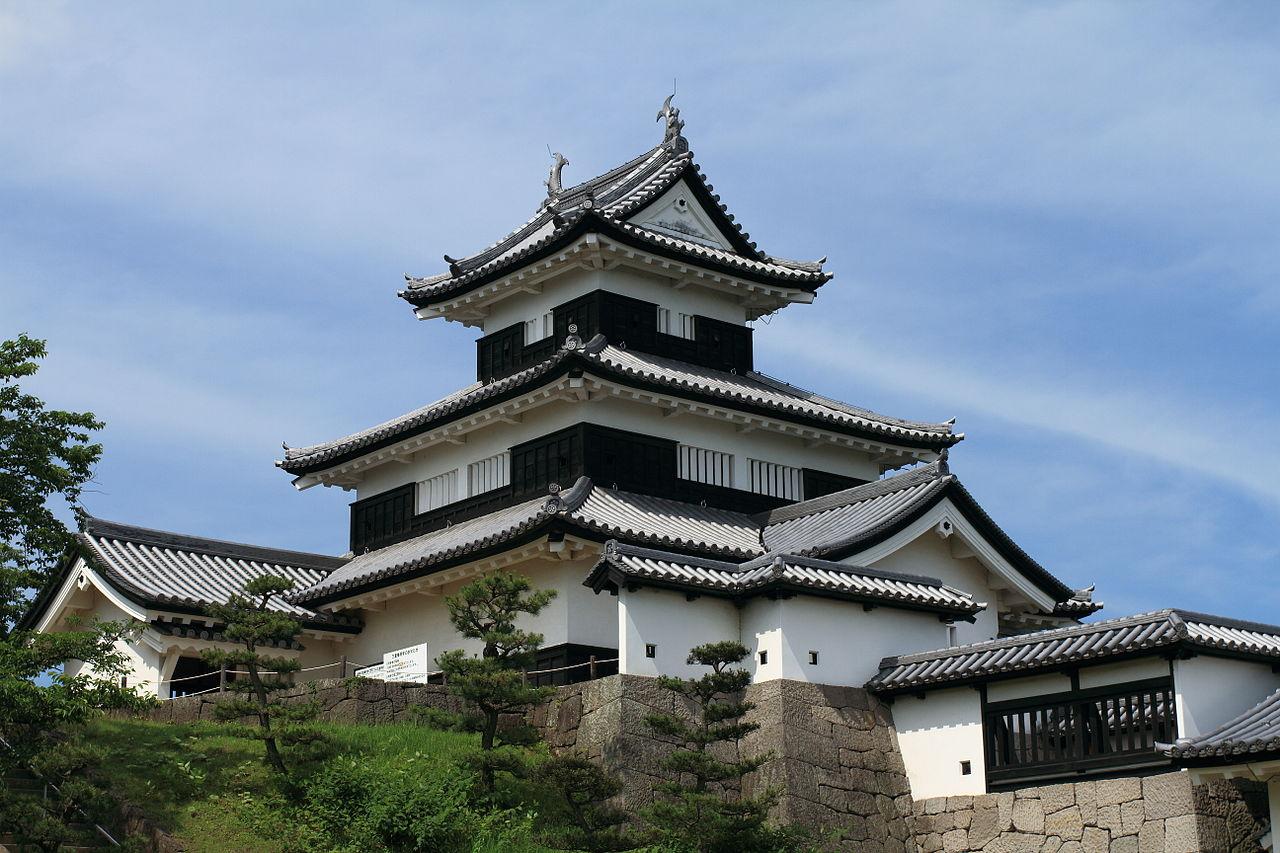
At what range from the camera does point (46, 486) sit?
25.8m

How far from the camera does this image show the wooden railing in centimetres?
2291

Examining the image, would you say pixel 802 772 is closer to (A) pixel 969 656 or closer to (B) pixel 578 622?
(A) pixel 969 656

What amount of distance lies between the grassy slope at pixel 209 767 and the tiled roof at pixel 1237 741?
32.8 ft

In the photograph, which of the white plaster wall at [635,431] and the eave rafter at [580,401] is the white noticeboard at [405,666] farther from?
the eave rafter at [580,401]

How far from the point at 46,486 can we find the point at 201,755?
494 centimetres

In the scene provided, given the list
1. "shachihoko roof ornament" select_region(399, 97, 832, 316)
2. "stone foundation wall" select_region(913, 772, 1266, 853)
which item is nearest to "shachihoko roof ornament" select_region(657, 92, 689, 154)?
"shachihoko roof ornament" select_region(399, 97, 832, 316)

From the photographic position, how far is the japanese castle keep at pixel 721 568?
23.3m

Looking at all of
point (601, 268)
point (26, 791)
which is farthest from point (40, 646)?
point (601, 268)

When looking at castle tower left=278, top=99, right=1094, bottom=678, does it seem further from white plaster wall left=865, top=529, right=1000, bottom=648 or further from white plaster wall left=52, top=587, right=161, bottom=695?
white plaster wall left=52, top=587, right=161, bottom=695

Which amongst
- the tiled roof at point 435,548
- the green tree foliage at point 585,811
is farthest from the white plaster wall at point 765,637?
the tiled roof at point 435,548

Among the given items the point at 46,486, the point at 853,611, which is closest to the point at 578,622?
the point at 853,611

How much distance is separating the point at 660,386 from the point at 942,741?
9.84 m

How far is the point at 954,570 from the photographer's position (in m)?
30.2

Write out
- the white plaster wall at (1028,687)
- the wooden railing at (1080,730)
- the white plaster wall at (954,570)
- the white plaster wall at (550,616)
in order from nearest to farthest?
the wooden railing at (1080,730) → the white plaster wall at (1028,687) → the white plaster wall at (954,570) → the white plaster wall at (550,616)
